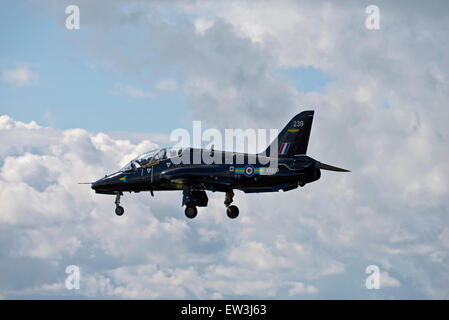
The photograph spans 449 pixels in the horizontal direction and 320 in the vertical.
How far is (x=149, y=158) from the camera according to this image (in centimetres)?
5172

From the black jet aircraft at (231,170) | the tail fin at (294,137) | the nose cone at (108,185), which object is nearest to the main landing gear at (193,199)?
the black jet aircraft at (231,170)

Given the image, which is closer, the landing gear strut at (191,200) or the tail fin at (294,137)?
the tail fin at (294,137)

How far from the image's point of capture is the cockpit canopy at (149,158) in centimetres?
5106

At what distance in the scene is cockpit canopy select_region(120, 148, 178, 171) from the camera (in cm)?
5106

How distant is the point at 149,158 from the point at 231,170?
6972 millimetres

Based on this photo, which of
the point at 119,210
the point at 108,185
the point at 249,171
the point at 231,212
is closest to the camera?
the point at 249,171

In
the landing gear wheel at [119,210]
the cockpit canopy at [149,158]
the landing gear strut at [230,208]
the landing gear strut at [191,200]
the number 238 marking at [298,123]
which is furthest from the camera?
the landing gear wheel at [119,210]

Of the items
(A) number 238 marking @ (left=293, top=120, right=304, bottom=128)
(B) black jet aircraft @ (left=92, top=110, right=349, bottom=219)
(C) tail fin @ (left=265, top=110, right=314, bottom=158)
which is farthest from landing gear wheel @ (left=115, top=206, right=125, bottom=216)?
(A) number 238 marking @ (left=293, top=120, right=304, bottom=128)

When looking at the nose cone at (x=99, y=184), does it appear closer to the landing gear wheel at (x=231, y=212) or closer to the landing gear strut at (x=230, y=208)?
the landing gear strut at (x=230, y=208)

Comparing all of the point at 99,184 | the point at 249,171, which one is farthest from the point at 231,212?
the point at 99,184

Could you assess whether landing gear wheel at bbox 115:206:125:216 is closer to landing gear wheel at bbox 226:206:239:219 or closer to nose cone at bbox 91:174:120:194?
nose cone at bbox 91:174:120:194

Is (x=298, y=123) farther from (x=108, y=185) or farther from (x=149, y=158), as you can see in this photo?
(x=108, y=185)
